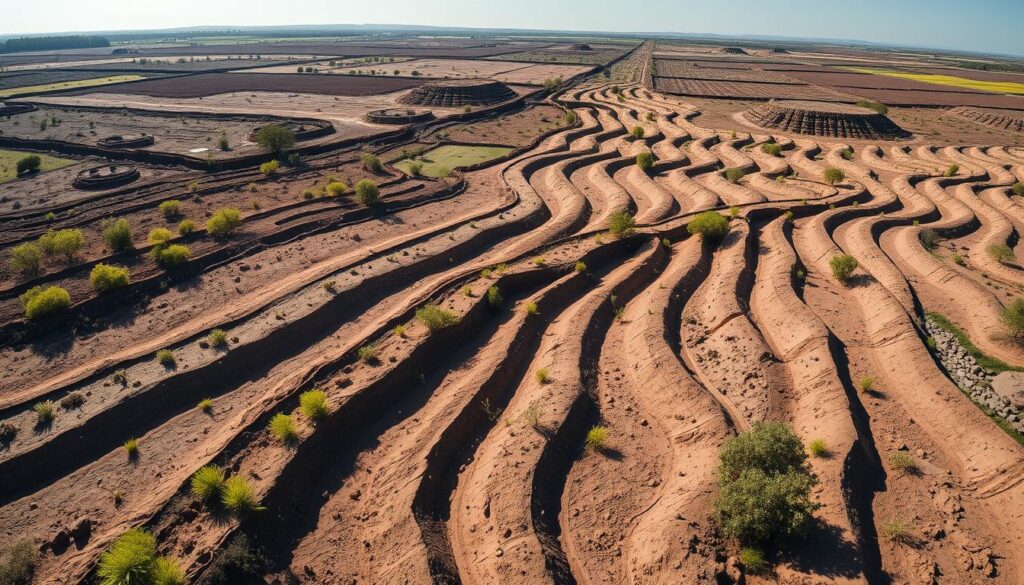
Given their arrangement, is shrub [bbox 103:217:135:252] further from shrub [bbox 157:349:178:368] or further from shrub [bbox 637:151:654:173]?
shrub [bbox 637:151:654:173]

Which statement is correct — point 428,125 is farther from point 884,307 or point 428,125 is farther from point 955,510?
point 955,510

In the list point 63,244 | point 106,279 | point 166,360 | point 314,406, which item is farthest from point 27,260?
point 314,406

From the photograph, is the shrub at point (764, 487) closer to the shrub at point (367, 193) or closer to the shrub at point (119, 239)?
the shrub at point (367, 193)

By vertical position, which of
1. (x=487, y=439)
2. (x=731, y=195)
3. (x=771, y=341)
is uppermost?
(x=731, y=195)

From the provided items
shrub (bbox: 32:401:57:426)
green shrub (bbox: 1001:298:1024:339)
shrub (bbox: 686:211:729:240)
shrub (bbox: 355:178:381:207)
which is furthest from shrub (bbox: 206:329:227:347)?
green shrub (bbox: 1001:298:1024:339)

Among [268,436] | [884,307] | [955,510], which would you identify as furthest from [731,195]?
[268,436]

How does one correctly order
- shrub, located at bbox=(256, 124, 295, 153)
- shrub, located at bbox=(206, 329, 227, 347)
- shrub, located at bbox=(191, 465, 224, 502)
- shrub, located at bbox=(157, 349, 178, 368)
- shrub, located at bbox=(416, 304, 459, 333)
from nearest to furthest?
shrub, located at bbox=(191, 465, 224, 502) → shrub, located at bbox=(157, 349, 178, 368) → shrub, located at bbox=(206, 329, 227, 347) → shrub, located at bbox=(416, 304, 459, 333) → shrub, located at bbox=(256, 124, 295, 153)

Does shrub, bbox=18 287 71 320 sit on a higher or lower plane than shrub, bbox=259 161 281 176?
lower
